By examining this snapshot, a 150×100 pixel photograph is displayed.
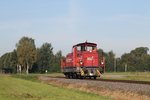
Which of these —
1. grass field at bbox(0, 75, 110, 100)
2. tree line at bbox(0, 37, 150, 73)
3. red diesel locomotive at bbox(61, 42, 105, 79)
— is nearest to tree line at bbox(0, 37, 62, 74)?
tree line at bbox(0, 37, 150, 73)

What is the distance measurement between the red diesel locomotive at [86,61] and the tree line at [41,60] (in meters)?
41.7

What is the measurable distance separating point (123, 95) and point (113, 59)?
15220 centimetres

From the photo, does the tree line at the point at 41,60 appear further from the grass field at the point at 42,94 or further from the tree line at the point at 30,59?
the grass field at the point at 42,94

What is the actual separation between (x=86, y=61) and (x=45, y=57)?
99.6 m

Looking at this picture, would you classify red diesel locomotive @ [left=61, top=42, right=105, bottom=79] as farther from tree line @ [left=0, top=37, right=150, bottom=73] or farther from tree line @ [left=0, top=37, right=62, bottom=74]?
tree line @ [left=0, top=37, right=62, bottom=74]

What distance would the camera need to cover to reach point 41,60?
470 ft

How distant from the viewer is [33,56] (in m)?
119

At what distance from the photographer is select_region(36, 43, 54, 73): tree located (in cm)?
14188

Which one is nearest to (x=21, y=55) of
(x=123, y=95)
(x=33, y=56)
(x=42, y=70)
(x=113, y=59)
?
(x=33, y=56)

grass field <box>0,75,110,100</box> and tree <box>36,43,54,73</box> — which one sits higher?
tree <box>36,43,54,73</box>

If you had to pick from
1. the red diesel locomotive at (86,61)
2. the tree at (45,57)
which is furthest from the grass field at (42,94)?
the tree at (45,57)

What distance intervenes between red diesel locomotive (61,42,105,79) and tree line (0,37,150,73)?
4166cm

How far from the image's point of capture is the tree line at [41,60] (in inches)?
4685

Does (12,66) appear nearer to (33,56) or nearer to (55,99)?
(33,56)
